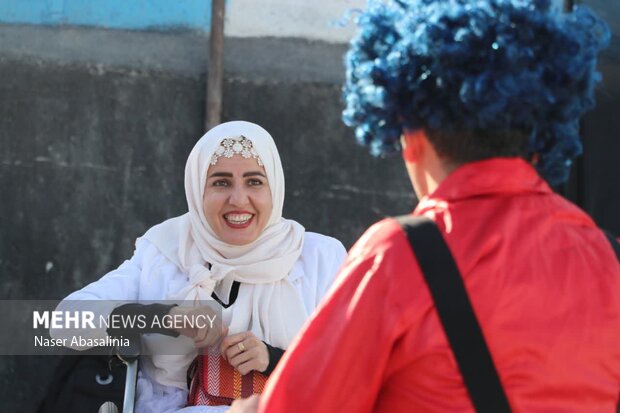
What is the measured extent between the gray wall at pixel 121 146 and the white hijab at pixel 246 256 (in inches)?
57.2

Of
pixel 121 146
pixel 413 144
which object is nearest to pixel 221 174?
pixel 121 146

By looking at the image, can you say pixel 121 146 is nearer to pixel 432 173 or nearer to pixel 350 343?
pixel 432 173

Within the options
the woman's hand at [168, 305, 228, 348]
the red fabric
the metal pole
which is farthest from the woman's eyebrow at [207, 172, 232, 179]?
the red fabric

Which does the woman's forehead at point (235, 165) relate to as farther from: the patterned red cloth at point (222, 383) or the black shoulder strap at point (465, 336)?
the black shoulder strap at point (465, 336)

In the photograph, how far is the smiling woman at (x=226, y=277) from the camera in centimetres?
352

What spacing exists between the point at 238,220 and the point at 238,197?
9 centimetres

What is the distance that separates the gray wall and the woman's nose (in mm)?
1607

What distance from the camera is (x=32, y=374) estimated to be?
215 inches

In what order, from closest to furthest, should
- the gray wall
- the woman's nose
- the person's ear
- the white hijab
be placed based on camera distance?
the person's ear
the white hijab
the woman's nose
the gray wall

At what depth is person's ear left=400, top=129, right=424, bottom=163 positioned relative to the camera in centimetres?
182

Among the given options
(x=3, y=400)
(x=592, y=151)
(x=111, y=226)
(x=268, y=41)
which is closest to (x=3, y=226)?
(x=111, y=226)

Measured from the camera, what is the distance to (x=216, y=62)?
5.46 meters

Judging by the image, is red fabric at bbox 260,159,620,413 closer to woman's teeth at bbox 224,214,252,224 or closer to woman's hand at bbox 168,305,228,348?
woman's hand at bbox 168,305,228,348

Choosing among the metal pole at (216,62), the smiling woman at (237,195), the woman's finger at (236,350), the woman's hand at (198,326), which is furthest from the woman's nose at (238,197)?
the metal pole at (216,62)
